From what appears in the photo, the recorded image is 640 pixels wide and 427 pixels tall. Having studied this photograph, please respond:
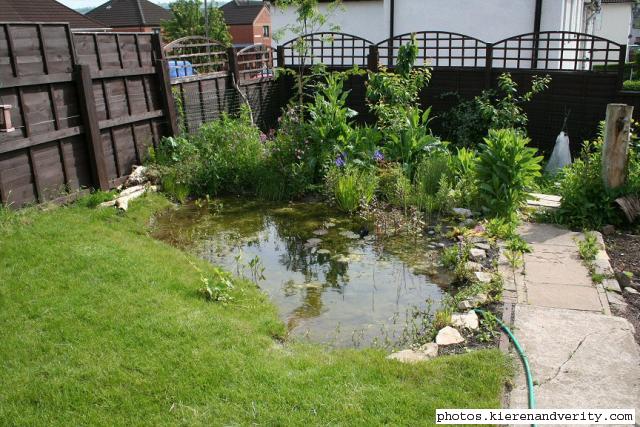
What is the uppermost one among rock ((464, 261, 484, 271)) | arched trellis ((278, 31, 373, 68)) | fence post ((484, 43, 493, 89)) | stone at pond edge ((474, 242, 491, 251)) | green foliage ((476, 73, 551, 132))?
arched trellis ((278, 31, 373, 68))

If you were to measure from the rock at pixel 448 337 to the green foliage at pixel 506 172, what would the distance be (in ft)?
9.41

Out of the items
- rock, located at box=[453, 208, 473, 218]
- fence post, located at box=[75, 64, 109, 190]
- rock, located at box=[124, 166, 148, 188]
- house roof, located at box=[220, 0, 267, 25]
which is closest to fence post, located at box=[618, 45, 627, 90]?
rock, located at box=[453, 208, 473, 218]

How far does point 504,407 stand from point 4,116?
5.60m

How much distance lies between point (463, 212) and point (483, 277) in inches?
76.7

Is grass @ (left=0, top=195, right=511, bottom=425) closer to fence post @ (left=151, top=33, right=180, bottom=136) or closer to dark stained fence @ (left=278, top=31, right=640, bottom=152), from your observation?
fence post @ (left=151, top=33, right=180, bottom=136)

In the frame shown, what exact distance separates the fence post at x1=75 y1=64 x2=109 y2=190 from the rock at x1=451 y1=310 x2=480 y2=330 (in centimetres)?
529

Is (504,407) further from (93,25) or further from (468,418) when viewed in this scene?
(93,25)

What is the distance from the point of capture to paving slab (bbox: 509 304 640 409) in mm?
3480

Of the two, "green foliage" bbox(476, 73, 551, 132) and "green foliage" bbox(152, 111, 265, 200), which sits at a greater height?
"green foliage" bbox(476, 73, 551, 132)

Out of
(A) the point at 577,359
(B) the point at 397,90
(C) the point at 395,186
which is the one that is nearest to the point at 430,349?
(A) the point at 577,359

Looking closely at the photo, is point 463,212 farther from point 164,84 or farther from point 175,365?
point 164,84

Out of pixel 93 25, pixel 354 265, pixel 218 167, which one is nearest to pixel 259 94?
pixel 218 167

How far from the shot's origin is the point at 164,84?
358 inches

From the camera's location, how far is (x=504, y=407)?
3.39m
